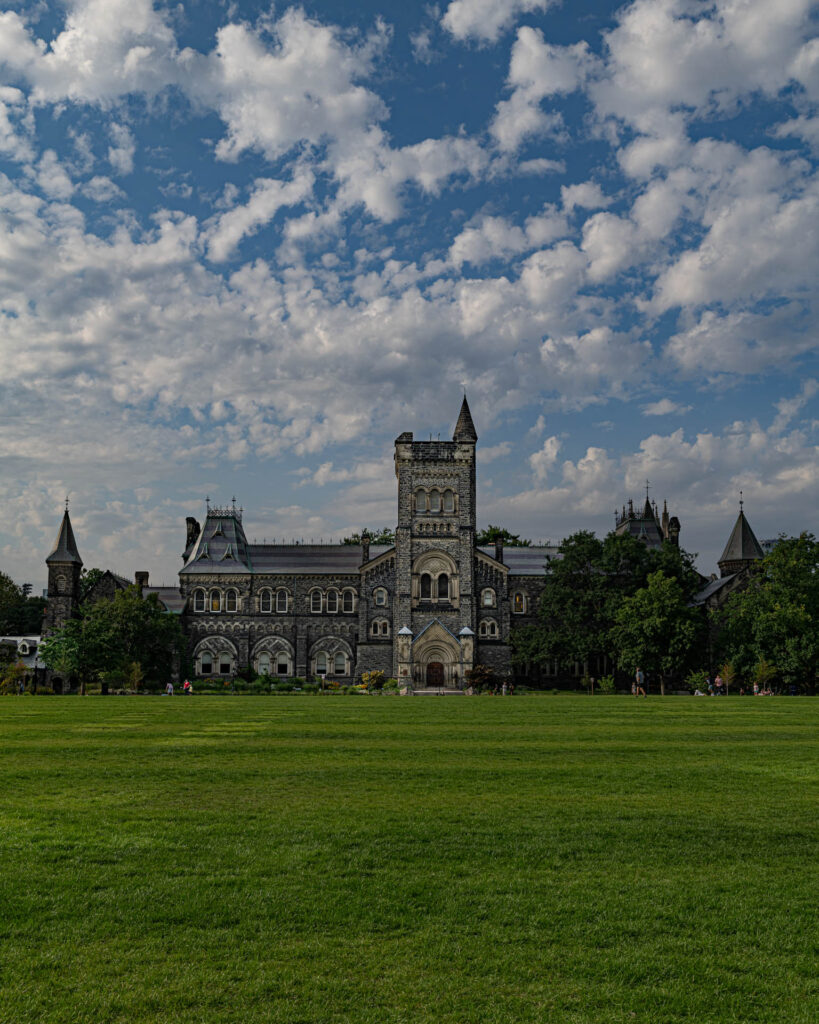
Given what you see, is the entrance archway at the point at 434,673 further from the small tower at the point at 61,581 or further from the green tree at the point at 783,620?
the small tower at the point at 61,581

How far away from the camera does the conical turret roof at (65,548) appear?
240 ft

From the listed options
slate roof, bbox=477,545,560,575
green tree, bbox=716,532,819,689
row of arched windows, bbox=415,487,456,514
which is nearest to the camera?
green tree, bbox=716,532,819,689

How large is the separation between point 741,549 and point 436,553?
29.0m

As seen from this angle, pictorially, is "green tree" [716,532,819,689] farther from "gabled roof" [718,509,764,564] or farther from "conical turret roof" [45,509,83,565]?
"conical turret roof" [45,509,83,565]

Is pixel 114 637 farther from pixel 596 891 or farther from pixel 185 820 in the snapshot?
pixel 596 891

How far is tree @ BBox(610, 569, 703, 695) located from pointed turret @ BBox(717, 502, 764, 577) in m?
22.4

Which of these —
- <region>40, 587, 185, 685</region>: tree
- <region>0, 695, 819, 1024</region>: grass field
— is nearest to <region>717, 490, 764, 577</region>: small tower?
<region>40, 587, 185, 685</region>: tree

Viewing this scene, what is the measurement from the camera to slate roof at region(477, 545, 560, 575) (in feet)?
244

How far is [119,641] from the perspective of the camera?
2344 inches

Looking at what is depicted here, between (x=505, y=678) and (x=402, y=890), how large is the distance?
61.8m

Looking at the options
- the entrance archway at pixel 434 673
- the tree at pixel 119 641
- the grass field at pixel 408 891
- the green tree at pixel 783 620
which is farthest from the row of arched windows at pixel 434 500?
the grass field at pixel 408 891

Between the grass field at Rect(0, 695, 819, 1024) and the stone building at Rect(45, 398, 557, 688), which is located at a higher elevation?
the stone building at Rect(45, 398, 557, 688)

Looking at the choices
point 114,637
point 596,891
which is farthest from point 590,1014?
point 114,637

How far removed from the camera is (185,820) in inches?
469
